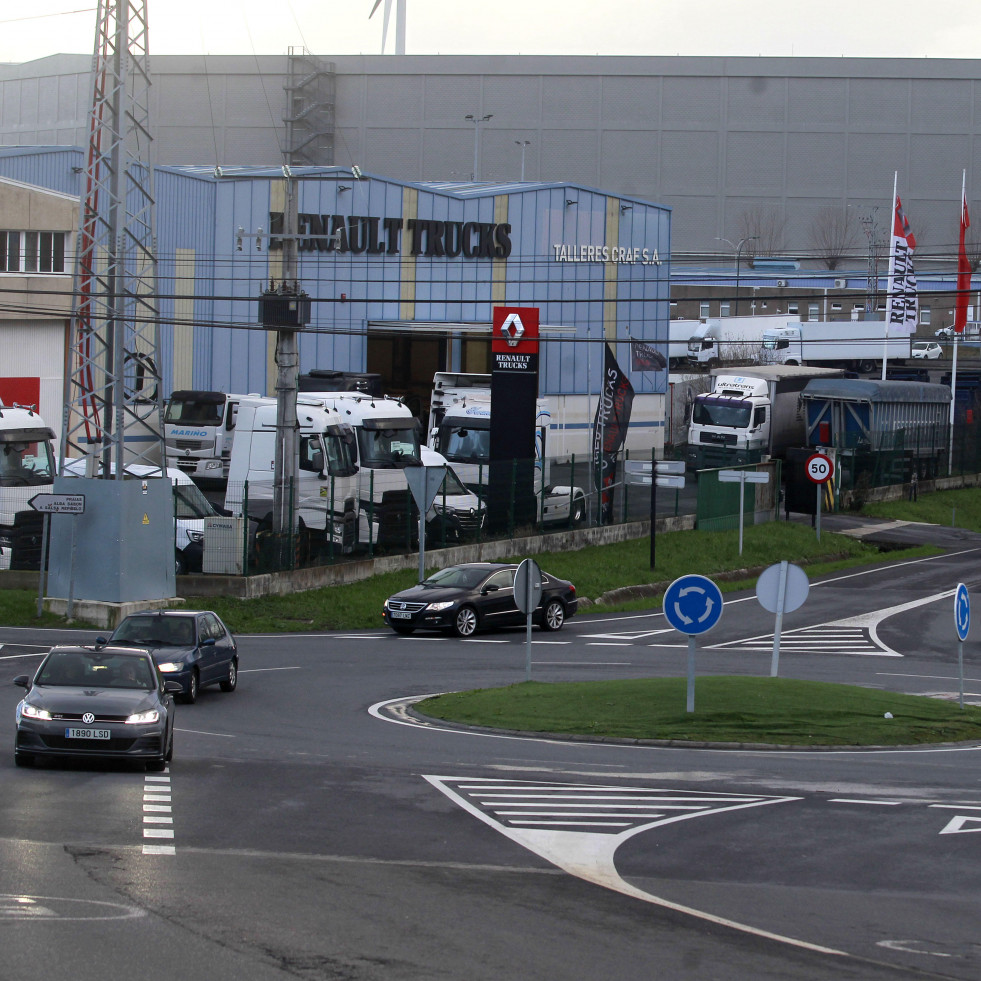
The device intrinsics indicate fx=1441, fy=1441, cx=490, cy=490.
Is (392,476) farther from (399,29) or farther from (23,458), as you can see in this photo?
(399,29)

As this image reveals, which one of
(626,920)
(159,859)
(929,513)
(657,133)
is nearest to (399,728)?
(159,859)

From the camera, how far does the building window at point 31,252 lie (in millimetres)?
48094

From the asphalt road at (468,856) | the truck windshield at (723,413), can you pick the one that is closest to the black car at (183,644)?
the asphalt road at (468,856)

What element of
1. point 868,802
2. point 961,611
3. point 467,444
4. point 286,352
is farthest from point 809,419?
point 868,802

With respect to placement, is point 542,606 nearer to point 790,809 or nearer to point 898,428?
point 790,809

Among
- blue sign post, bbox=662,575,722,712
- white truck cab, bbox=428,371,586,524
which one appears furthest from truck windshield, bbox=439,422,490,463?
blue sign post, bbox=662,575,722,712

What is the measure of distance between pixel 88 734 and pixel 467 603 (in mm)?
14215

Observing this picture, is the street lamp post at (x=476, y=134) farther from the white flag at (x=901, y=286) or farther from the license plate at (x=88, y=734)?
the license plate at (x=88, y=734)

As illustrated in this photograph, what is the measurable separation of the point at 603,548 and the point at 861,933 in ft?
97.9

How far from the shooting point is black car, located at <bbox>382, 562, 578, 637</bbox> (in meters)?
27.9

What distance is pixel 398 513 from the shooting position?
33594 mm

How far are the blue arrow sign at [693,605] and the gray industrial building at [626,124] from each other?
3296 inches

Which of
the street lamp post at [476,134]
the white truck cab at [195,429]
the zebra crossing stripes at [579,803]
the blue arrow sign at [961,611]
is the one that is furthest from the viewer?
the street lamp post at [476,134]

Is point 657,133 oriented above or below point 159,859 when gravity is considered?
above
